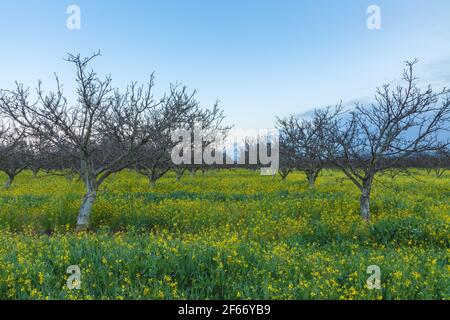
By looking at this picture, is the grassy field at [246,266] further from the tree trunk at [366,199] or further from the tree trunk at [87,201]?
the tree trunk at [87,201]


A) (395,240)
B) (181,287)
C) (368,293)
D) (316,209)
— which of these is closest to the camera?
(368,293)

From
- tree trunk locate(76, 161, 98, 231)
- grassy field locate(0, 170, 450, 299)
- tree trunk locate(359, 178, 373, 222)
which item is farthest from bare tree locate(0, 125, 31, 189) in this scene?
tree trunk locate(359, 178, 373, 222)

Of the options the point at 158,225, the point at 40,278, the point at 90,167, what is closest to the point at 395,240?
the point at 158,225

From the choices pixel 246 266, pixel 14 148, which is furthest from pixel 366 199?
pixel 14 148

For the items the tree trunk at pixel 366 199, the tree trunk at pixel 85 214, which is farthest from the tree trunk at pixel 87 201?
the tree trunk at pixel 366 199

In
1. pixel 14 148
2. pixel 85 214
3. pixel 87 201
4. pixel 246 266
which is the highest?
pixel 14 148

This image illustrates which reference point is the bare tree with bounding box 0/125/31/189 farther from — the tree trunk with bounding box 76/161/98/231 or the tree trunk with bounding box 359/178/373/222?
the tree trunk with bounding box 359/178/373/222

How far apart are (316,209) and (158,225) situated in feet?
20.9

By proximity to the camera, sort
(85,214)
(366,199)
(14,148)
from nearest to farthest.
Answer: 1. (85,214)
2. (366,199)
3. (14,148)

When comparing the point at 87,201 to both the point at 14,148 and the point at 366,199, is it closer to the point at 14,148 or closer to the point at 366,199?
the point at 14,148

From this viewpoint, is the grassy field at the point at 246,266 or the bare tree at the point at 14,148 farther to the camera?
the bare tree at the point at 14,148

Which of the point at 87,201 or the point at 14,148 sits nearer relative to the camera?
the point at 87,201

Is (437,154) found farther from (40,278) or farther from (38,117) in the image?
(38,117)

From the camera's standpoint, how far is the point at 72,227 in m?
10.6
